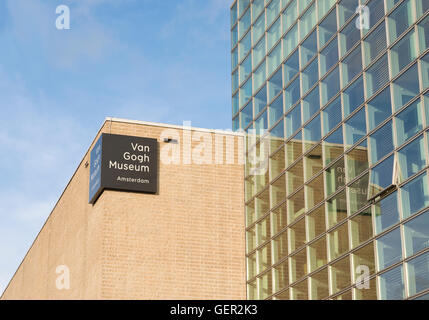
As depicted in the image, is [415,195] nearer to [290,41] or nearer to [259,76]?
[290,41]

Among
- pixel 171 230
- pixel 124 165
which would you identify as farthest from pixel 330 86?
pixel 124 165

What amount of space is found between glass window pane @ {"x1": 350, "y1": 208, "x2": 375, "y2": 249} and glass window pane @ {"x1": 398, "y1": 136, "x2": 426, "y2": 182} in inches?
81.6

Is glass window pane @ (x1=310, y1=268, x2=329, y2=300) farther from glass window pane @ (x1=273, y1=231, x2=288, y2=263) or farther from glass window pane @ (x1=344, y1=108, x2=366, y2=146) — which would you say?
glass window pane @ (x1=344, y1=108, x2=366, y2=146)

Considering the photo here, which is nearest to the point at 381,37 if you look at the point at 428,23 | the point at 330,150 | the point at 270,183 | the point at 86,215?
the point at 428,23

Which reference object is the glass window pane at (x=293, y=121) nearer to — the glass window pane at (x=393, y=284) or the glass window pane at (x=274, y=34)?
the glass window pane at (x=274, y=34)

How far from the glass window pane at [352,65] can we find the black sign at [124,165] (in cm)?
1056

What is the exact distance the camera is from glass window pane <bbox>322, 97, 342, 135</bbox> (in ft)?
90.6

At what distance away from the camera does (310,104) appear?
2978 centimetres

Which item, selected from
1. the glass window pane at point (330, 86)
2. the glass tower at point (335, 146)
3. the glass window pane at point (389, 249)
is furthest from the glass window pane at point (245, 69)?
the glass window pane at point (389, 249)

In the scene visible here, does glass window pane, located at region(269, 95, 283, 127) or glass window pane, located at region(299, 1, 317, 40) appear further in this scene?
glass window pane, located at region(269, 95, 283, 127)

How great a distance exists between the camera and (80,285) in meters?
35.9

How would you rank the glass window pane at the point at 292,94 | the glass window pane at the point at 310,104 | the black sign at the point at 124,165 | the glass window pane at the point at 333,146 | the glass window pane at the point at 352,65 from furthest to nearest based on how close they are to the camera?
the black sign at the point at 124,165 < the glass window pane at the point at 292,94 < the glass window pane at the point at 310,104 < the glass window pane at the point at 333,146 < the glass window pane at the point at 352,65

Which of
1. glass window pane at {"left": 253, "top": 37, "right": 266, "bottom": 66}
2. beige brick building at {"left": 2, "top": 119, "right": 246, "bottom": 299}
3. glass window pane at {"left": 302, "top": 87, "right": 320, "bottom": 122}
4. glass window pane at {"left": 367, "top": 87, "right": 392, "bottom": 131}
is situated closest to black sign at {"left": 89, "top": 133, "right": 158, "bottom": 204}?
beige brick building at {"left": 2, "top": 119, "right": 246, "bottom": 299}

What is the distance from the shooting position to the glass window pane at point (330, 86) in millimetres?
27969
